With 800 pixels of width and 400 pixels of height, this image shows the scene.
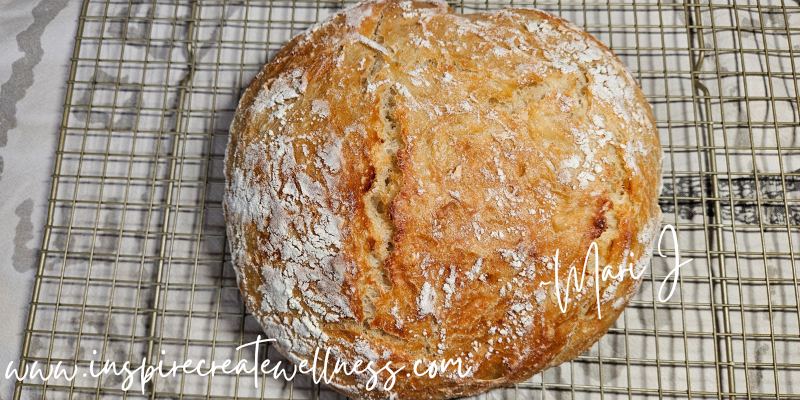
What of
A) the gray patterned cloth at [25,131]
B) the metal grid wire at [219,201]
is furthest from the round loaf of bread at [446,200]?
the gray patterned cloth at [25,131]

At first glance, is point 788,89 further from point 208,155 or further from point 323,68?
point 208,155

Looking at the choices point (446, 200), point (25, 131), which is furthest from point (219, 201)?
point (446, 200)

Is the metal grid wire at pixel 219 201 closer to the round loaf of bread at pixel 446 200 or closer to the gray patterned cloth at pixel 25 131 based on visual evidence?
the gray patterned cloth at pixel 25 131

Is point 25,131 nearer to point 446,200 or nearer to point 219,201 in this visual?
point 219,201

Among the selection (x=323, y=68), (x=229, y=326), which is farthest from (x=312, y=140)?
(x=229, y=326)

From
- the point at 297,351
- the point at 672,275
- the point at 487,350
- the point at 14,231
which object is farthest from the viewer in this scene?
the point at 14,231

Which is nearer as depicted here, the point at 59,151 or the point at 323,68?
the point at 323,68

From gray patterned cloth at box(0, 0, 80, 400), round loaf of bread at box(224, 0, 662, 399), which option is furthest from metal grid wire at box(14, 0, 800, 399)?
round loaf of bread at box(224, 0, 662, 399)
